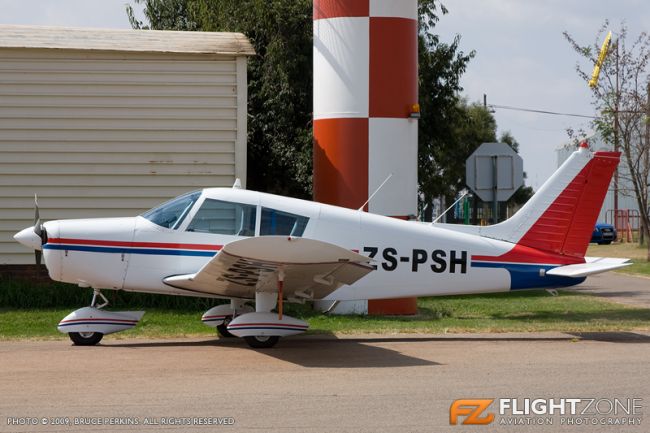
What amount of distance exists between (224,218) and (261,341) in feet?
5.02

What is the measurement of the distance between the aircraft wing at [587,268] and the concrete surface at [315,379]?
81 centimetres

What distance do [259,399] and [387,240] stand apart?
440 cm

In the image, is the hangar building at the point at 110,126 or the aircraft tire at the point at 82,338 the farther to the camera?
the hangar building at the point at 110,126

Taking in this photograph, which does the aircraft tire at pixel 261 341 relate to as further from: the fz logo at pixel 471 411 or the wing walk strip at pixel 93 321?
the fz logo at pixel 471 411

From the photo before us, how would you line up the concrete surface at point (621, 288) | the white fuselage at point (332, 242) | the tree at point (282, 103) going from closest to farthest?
1. the white fuselage at point (332, 242)
2. the concrete surface at point (621, 288)
3. the tree at point (282, 103)

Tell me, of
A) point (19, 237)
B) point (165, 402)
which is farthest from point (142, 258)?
Answer: point (165, 402)

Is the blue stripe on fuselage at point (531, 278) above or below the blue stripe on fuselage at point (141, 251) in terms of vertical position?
below

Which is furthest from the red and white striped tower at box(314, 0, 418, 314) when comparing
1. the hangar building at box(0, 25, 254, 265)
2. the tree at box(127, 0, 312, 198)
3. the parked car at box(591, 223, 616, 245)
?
the parked car at box(591, 223, 616, 245)

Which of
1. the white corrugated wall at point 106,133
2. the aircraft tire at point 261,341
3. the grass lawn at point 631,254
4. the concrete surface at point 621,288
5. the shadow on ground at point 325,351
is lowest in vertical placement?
the grass lawn at point 631,254

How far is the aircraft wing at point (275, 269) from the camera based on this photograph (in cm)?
1005

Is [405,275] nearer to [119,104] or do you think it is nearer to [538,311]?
[538,311]

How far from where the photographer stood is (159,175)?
15672 millimetres

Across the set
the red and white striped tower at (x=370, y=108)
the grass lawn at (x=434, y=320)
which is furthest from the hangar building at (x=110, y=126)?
the grass lawn at (x=434, y=320)

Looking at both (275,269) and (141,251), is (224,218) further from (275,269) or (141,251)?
(275,269)
